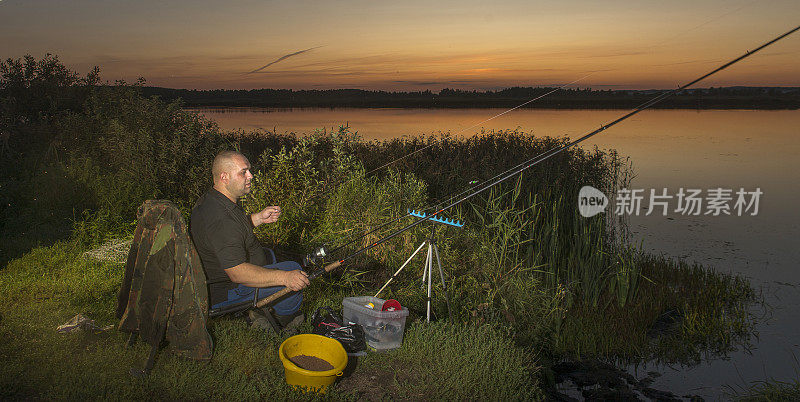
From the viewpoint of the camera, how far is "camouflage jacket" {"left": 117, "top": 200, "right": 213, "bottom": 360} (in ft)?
13.6

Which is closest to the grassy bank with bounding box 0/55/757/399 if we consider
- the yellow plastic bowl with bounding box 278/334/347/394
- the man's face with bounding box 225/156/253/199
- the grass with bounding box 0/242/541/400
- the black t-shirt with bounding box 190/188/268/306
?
the grass with bounding box 0/242/541/400

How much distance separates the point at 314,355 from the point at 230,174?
156cm

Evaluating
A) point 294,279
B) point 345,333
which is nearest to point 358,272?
point 345,333

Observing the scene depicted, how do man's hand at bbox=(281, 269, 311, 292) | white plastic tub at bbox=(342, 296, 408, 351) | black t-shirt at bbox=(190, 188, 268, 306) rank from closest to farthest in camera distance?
man's hand at bbox=(281, 269, 311, 292)
black t-shirt at bbox=(190, 188, 268, 306)
white plastic tub at bbox=(342, 296, 408, 351)

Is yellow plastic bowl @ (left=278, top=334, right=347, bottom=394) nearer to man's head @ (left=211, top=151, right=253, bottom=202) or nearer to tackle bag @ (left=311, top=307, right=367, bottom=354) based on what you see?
tackle bag @ (left=311, top=307, right=367, bottom=354)

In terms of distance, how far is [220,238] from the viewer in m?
4.35

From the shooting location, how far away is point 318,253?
170 inches

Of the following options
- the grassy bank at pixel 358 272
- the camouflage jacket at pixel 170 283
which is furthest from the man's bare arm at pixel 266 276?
the grassy bank at pixel 358 272

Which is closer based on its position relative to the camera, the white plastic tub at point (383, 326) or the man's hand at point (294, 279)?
the man's hand at point (294, 279)

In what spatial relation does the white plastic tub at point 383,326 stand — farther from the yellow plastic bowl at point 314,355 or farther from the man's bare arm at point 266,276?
the man's bare arm at point 266,276

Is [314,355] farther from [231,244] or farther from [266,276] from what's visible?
[231,244]

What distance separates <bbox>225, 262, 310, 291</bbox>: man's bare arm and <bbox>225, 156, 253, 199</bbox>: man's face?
612 millimetres

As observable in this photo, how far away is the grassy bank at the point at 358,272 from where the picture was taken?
14.4ft

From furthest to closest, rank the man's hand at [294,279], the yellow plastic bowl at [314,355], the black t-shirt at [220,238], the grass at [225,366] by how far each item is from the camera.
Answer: the black t-shirt at [220,238] → the man's hand at [294,279] → the grass at [225,366] → the yellow plastic bowl at [314,355]
